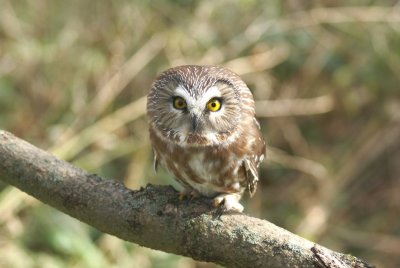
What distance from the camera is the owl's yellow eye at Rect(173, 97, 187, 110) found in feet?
8.48

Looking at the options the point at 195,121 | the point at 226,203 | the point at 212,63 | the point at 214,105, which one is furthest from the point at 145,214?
the point at 212,63

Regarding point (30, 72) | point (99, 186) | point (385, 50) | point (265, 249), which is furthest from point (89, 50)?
point (265, 249)

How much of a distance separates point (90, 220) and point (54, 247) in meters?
1.74

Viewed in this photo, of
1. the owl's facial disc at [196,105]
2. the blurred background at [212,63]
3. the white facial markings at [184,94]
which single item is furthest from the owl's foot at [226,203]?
the blurred background at [212,63]

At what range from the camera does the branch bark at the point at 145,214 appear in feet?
6.86

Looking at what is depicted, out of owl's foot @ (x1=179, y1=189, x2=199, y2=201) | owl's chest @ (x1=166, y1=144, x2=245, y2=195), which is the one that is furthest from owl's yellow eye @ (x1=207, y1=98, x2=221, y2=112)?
owl's foot @ (x1=179, y1=189, x2=199, y2=201)

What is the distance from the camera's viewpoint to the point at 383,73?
486cm

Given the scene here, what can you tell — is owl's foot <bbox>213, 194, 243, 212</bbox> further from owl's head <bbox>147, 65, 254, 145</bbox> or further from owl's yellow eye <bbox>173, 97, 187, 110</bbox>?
owl's yellow eye <bbox>173, 97, 187, 110</bbox>

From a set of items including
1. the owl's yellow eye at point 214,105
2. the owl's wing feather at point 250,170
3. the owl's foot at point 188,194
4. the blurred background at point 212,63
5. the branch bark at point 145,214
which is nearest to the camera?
the branch bark at point 145,214

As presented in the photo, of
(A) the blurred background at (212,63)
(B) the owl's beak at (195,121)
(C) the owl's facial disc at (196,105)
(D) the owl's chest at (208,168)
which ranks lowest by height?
(D) the owl's chest at (208,168)

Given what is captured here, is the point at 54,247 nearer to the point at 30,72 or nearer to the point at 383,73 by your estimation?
the point at 30,72

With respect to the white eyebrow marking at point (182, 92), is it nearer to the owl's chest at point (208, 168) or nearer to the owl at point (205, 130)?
the owl at point (205, 130)

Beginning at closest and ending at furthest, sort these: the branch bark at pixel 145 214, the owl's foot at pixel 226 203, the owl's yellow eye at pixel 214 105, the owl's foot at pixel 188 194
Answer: the branch bark at pixel 145 214
the owl's foot at pixel 226 203
the owl's foot at pixel 188 194
the owl's yellow eye at pixel 214 105

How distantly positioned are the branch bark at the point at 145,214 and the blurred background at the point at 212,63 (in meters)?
1.49
